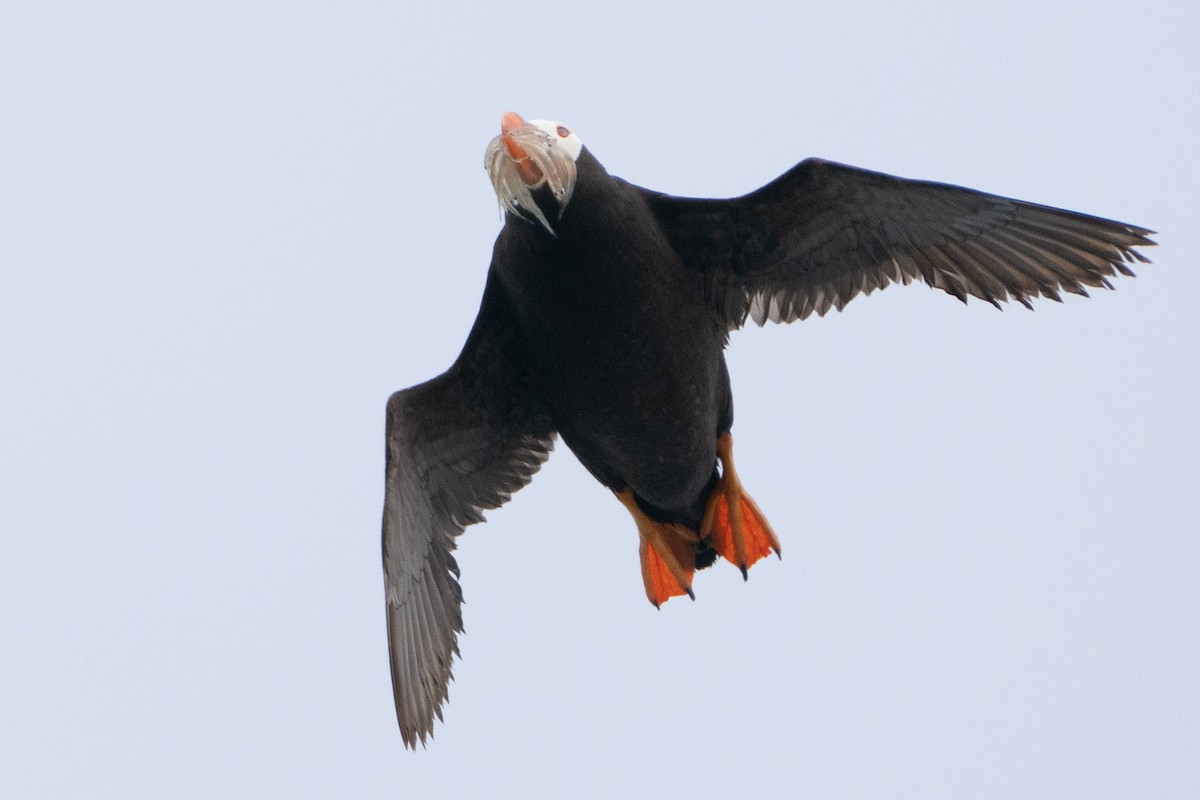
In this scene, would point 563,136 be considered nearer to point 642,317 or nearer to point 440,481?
point 642,317

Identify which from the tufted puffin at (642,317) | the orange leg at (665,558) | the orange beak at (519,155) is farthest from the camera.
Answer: the orange leg at (665,558)

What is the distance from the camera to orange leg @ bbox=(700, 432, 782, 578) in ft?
29.6

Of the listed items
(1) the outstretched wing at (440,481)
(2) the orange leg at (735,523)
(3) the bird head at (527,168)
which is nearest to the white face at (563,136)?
(3) the bird head at (527,168)

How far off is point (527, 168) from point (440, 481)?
2.24 m

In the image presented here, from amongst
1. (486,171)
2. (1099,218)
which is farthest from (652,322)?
(1099,218)

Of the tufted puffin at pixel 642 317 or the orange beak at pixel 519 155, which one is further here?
the tufted puffin at pixel 642 317

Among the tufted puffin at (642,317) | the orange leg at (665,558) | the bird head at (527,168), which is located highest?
the bird head at (527,168)

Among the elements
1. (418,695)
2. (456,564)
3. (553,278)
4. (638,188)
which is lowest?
(418,695)

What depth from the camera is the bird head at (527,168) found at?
7.39 m

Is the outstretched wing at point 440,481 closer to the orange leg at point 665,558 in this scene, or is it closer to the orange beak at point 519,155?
the orange leg at point 665,558

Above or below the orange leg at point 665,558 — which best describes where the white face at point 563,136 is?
above

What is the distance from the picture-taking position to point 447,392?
877 centimetres

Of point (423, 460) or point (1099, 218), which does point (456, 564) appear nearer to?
point (423, 460)

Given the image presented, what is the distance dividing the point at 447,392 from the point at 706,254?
1.60m
